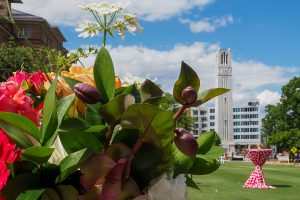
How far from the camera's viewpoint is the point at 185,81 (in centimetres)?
81

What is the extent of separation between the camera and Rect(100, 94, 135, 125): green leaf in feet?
2.60

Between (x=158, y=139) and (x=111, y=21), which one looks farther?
(x=111, y=21)

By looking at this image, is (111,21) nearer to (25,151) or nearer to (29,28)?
(25,151)

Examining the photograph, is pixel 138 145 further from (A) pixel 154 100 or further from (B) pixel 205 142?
(B) pixel 205 142

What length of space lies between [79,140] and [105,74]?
0.12 meters

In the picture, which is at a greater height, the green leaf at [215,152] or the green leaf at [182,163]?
the green leaf at [215,152]

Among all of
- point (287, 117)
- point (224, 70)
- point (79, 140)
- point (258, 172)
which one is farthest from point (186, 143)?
point (224, 70)

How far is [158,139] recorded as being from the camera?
0.82 metres

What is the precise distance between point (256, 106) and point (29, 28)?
116408 mm

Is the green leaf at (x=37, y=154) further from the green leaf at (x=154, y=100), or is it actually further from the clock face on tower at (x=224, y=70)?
the clock face on tower at (x=224, y=70)

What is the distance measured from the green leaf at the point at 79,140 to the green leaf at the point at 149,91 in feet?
0.31

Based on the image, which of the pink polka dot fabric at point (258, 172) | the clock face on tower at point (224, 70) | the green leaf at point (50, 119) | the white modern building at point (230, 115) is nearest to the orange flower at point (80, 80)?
the green leaf at point (50, 119)

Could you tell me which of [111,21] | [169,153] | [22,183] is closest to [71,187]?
[22,183]

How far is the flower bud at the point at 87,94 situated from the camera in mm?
819
